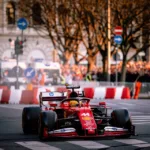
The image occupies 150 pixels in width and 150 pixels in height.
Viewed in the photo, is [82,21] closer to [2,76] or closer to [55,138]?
[2,76]

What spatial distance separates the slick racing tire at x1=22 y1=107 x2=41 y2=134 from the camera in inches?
846

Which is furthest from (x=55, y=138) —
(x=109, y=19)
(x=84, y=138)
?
(x=109, y=19)

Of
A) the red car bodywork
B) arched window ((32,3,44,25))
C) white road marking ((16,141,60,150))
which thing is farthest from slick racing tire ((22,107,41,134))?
arched window ((32,3,44,25))

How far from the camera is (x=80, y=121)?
19.4 m

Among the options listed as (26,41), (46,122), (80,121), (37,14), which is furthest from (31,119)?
(26,41)

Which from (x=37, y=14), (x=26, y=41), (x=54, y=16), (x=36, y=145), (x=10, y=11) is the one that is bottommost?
(x=36, y=145)

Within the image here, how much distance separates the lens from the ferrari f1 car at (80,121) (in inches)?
760

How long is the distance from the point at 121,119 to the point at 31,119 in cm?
253

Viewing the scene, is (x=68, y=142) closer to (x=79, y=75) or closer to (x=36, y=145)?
(x=36, y=145)

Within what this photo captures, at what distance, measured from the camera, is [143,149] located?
1755cm

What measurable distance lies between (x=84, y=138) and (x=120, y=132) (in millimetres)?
785

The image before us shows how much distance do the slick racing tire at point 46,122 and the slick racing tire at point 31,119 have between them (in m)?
1.72

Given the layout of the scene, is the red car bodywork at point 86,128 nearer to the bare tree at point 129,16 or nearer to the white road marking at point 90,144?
the white road marking at point 90,144

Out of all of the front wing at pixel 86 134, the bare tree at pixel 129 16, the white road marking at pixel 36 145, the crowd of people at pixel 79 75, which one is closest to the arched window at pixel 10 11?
the crowd of people at pixel 79 75
